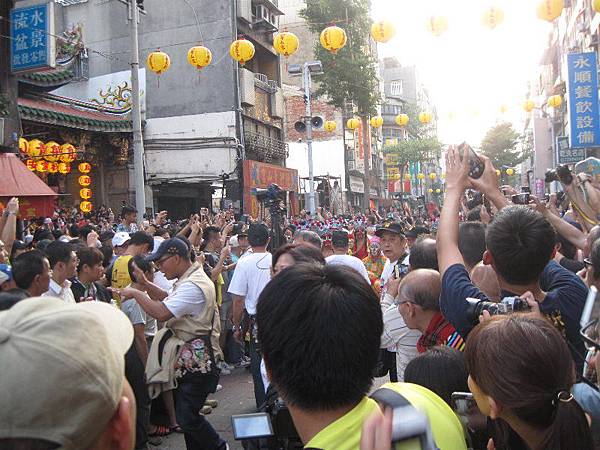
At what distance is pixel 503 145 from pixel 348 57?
87.1 feet

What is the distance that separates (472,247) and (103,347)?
2.78 m

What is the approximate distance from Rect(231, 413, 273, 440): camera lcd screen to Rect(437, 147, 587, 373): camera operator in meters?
0.88

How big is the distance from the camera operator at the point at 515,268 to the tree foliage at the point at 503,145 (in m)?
47.0

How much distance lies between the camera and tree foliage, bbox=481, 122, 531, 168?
46938 millimetres

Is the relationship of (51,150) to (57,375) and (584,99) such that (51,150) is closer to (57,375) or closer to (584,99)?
(57,375)

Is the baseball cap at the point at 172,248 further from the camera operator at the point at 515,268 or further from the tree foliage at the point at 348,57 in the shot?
the tree foliage at the point at 348,57

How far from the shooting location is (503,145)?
47312mm

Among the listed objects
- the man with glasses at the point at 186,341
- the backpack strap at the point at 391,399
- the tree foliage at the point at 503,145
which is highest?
the tree foliage at the point at 503,145

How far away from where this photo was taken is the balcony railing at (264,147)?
2452 cm

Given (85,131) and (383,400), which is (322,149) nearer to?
(85,131)

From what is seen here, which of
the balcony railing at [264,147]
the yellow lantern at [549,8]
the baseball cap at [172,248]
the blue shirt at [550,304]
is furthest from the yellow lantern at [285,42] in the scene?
the balcony railing at [264,147]

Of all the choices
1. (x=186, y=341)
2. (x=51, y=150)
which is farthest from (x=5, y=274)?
(x=51, y=150)

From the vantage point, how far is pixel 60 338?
Answer: 1.18m

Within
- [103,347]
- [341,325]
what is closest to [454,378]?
[341,325]
